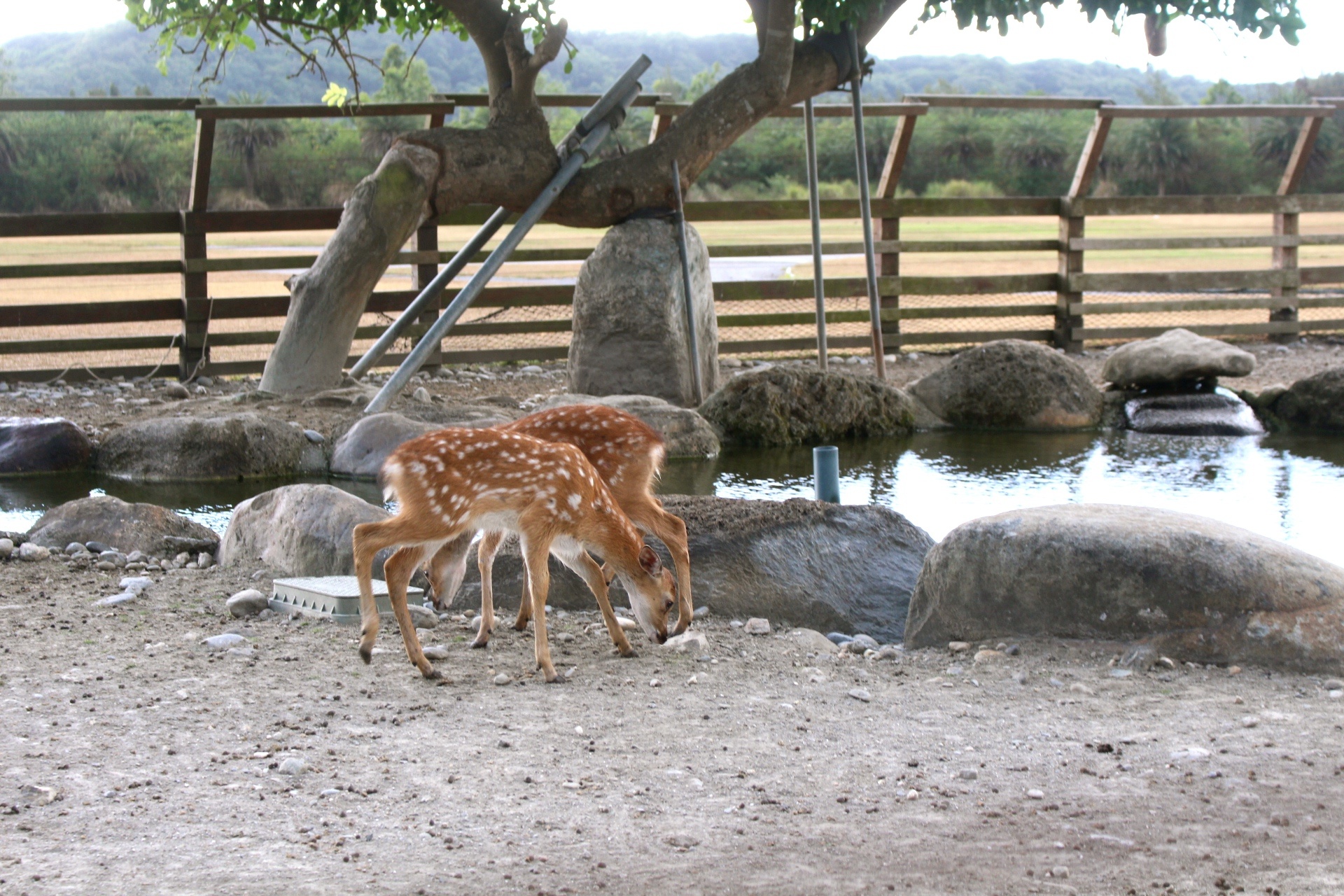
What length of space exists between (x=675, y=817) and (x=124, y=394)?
29.1ft

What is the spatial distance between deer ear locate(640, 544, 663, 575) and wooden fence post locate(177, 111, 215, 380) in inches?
322

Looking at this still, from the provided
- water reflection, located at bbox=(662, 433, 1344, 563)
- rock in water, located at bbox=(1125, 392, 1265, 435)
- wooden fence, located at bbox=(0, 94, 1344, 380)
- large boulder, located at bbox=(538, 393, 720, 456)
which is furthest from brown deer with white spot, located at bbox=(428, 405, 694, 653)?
wooden fence, located at bbox=(0, 94, 1344, 380)

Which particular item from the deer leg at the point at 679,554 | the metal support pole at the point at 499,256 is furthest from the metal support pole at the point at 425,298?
the deer leg at the point at 679,554

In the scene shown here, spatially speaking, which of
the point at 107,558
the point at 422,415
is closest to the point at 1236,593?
the point at 107,558

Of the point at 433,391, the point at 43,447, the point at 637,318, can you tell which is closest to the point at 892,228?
the point at 637,318

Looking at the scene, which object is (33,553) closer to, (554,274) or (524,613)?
(524,613)

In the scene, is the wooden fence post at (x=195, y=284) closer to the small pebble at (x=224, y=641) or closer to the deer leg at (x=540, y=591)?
the small pebble at (x=224, y=641)

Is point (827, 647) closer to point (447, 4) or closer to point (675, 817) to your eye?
point (675, 817)

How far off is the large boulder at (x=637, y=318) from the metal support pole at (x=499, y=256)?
25.2 inches

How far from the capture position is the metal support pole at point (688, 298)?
10.1 metres

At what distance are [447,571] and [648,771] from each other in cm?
155

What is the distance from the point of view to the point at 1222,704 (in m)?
3.85

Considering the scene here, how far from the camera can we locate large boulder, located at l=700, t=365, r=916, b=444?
9.23 meters

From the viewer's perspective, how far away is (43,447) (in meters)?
8.30
